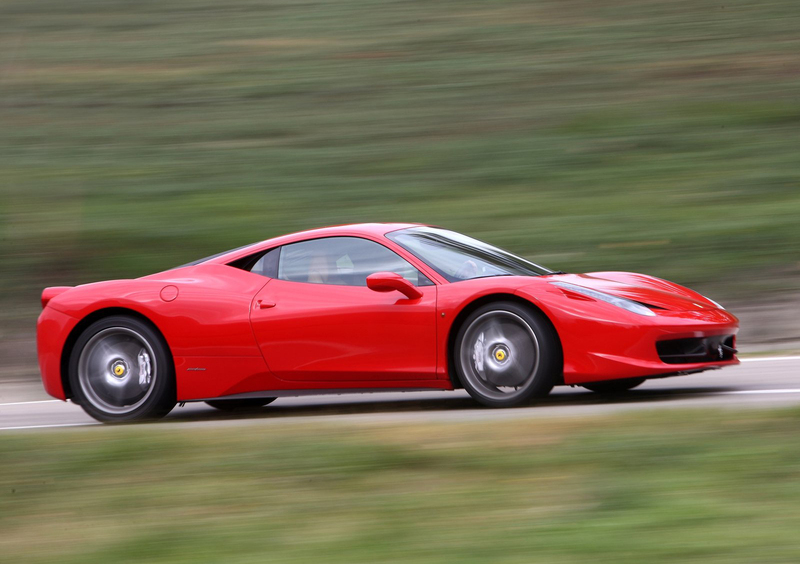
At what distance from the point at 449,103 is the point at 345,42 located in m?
3.30

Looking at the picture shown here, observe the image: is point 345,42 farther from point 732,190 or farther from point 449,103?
point 732,190

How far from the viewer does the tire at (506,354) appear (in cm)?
615

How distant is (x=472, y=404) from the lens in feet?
22.0

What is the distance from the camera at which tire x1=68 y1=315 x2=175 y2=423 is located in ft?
22.6

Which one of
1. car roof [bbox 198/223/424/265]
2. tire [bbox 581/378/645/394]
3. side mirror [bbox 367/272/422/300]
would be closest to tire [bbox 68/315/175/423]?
car roof [bbox 198/223/424/265]

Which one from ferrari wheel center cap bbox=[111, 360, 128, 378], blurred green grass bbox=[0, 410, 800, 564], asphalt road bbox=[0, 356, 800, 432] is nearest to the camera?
blurred green grass bbox=[0, 410, 800, 564]

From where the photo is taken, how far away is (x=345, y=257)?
22.2ft

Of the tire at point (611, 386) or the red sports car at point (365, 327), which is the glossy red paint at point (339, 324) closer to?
the red sports car at point (365, 327)

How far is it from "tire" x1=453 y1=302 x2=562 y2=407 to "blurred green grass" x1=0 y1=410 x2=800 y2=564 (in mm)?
809

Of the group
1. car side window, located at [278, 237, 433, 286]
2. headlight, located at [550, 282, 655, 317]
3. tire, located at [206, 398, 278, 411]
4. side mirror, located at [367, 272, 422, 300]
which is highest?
car side window, located at [278, 237, 433, 286]

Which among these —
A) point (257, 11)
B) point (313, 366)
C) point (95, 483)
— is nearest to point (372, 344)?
point (313, 366)

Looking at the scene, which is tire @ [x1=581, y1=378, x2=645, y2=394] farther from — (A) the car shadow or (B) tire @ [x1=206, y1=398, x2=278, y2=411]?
(B) tire @ [x1=206, y1=398, x2=278, y2=411]

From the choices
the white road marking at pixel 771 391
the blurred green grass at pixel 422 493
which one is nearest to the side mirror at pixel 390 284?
the blurred green grass at pixel 422 493

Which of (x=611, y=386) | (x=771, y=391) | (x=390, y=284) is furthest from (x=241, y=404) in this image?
(x=771, y=391)
